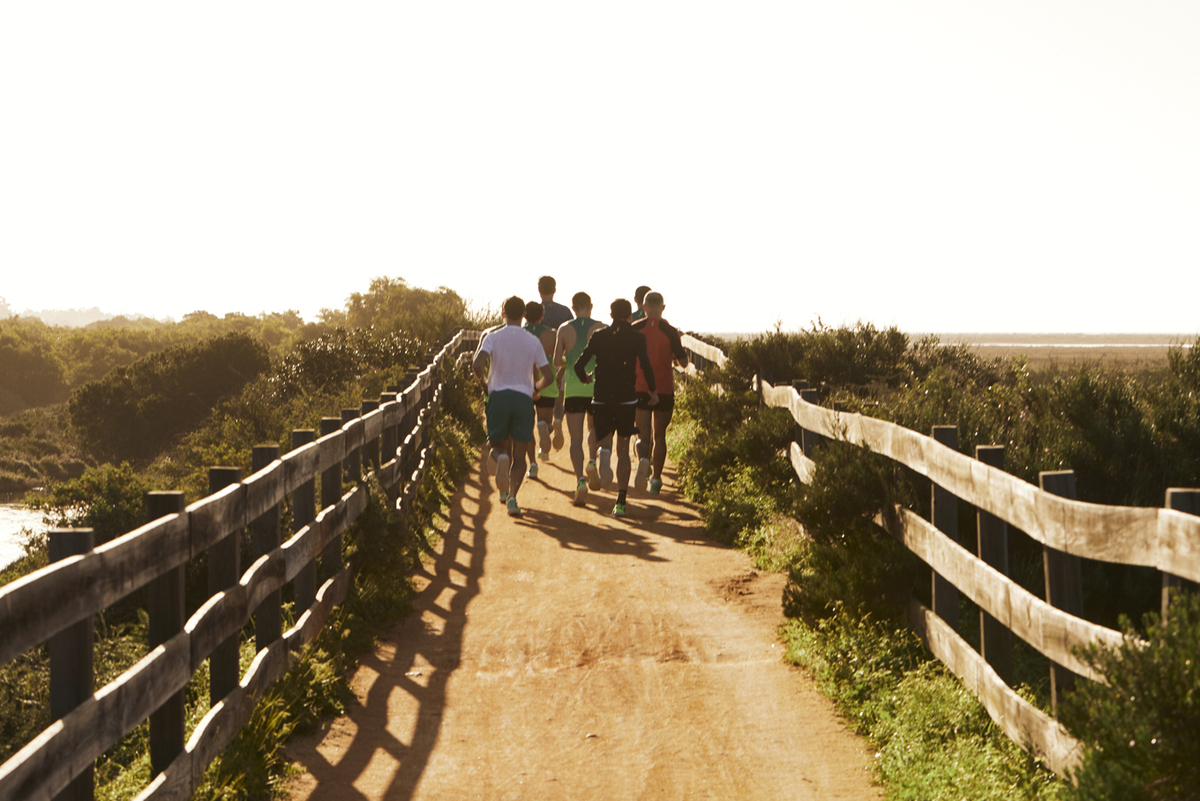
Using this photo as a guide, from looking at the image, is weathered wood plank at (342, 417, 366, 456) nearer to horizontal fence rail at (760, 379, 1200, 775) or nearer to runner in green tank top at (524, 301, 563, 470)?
horizontal fence rail at (760, 379, 1200, 775)

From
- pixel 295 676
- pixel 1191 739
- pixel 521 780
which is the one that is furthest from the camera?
pixel 295 676

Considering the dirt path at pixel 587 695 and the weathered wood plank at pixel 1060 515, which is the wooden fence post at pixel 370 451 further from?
the weathered wood plank at pixel 1060 515

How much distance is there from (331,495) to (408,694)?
1.51m

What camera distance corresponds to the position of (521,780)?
496 centimetres

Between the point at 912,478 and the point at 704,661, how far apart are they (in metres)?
1.71

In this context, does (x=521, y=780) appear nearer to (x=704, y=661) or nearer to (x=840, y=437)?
(x=704, y=661)

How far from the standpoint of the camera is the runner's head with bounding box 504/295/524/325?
10602 millimetres

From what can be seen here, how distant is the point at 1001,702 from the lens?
4707mm

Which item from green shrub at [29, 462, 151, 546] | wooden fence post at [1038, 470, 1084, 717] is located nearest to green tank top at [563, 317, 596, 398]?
green shrub at [29, 462, 151, 546]

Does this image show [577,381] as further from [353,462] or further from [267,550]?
[267,550]

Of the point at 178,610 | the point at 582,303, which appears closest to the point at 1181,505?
the point at 178,610

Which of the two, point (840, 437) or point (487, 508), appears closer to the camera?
point (840, 437)

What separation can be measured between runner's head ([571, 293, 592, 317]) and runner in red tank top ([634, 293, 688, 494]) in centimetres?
79

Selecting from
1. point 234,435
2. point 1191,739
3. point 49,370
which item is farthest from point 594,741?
point 49,370
